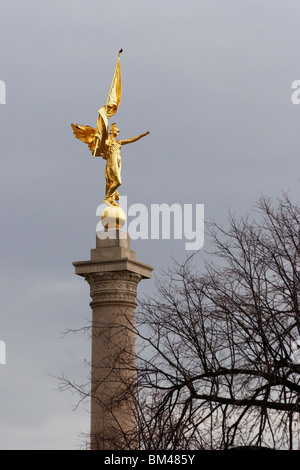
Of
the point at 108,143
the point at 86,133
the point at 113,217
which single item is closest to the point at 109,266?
the point at 113,217

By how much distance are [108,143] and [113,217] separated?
2.15 metres

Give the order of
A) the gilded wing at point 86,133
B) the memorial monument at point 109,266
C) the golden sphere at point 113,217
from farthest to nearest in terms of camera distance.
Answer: the gilded wing at point 86,133
the golden sphere at point 113,217
the memorial monument at point 109,266

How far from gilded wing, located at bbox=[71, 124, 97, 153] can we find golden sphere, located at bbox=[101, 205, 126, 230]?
1.86 m

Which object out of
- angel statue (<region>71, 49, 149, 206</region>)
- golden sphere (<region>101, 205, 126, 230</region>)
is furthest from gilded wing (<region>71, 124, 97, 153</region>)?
golden sphere (<region>101, 205, 126, 230</region>)

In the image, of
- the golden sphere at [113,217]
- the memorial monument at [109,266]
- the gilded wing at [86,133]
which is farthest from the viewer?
the gilded wing at [86,133]

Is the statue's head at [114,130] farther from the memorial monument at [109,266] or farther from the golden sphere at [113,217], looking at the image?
the golden sphere at [113,217]

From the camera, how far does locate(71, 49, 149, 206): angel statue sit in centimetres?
3216

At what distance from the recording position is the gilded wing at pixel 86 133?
32562mm

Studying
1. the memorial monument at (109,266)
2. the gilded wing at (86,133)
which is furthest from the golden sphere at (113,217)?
the gilded wing at (86,133)

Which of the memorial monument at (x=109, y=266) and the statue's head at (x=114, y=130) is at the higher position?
the statue's head at (x=114, y=130)

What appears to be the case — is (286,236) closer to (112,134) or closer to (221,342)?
(221,342)

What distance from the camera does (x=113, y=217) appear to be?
105ft
